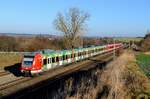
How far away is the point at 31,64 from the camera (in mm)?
34531

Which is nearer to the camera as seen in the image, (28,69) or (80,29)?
(28,69)

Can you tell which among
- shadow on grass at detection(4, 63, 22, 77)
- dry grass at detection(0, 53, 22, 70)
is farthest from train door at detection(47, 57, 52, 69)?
dry grass at detection(0, 53, 22, 70)

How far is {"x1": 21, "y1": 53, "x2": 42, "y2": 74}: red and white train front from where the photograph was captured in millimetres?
34469

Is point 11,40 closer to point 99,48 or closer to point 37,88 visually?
point 99,48

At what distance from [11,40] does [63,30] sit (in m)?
19.3

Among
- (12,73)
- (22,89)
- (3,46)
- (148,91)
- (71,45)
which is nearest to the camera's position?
(148,91)

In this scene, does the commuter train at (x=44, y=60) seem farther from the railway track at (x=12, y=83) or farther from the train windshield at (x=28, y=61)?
the railway track at (x=12, y=83)

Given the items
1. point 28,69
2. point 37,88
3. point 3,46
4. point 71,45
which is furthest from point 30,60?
point 71,45

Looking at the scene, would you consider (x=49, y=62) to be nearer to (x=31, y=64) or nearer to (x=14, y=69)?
(x=31, y=64)

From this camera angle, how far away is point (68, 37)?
91688 mm

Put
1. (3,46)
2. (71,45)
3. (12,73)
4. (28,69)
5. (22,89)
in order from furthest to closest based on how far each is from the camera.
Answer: (71,45)
(3,46)
(12,73)
(28,69)
(22,89)

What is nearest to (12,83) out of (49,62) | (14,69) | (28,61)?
(28,61)

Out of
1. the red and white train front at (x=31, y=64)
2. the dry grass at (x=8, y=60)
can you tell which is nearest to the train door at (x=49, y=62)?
the red and white train front at (x=31, y=64)

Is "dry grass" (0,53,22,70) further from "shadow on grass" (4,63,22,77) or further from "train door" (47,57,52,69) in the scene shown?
"train door" (47,57,52,69)
